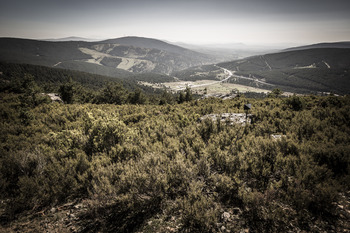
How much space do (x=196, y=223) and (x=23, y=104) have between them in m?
19.3

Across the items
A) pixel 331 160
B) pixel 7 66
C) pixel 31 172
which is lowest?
pixel 31 172

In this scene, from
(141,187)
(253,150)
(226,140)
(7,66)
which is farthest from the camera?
(7,66)

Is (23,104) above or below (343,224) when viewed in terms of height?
→ above

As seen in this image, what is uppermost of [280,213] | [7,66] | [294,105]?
[7,66]

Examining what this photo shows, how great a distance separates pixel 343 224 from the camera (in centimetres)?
389

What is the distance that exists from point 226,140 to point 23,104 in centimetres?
1921

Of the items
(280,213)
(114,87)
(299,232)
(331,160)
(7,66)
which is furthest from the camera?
(7,66)

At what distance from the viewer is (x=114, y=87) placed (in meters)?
55.1

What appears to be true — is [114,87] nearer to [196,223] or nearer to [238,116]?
[238,116]

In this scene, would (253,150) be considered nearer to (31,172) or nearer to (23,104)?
(31,172)

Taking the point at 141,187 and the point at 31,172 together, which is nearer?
the point at 141,187

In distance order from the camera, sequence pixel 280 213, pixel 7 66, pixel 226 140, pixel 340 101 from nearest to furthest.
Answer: pixel 280 213, pixel 226 140, pixel 340 101, pixel 7 66

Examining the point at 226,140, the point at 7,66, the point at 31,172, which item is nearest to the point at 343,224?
the point at 226,140

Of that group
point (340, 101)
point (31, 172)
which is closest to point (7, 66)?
point (31, 172)
